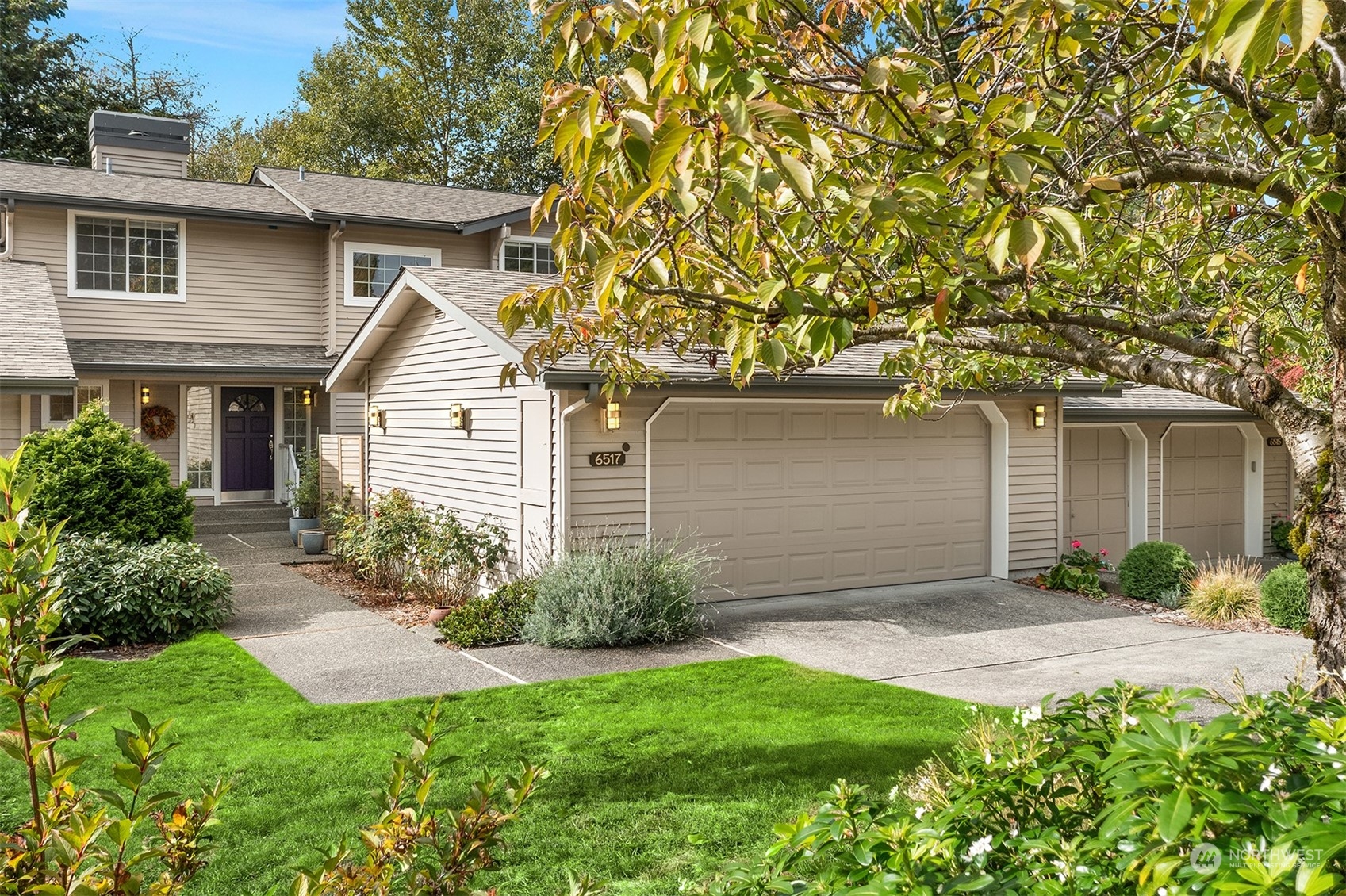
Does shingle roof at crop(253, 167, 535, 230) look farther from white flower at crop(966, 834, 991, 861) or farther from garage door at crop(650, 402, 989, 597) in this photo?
white flower at crop(966, 834, 991, 861)

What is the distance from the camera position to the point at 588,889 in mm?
2234

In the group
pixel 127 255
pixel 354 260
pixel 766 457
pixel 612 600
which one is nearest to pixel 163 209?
pixel 127 255

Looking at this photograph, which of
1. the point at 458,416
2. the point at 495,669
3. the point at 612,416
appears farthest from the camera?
the point at 458,416

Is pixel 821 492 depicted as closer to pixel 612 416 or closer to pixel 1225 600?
pixel 612 416

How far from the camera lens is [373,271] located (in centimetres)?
1902

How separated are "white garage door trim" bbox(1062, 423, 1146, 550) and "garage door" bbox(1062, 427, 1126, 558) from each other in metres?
0.07

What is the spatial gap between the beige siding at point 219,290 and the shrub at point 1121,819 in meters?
17.7

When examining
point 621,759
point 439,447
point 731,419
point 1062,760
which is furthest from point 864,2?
point 439,447

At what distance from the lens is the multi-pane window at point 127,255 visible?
56.7 ft

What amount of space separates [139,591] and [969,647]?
787 cm

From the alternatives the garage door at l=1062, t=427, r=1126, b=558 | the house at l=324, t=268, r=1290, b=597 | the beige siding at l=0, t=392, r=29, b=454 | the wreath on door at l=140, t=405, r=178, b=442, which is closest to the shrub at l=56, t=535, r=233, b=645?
the house at l=324, t=268, r=1290, b=597

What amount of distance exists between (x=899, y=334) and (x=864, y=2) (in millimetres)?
1515

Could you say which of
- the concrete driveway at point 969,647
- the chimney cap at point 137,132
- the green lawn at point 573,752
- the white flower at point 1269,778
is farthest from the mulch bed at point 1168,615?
the chimney cap at point 137,132

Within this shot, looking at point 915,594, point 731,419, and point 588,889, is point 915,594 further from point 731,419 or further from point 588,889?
point 588,889
